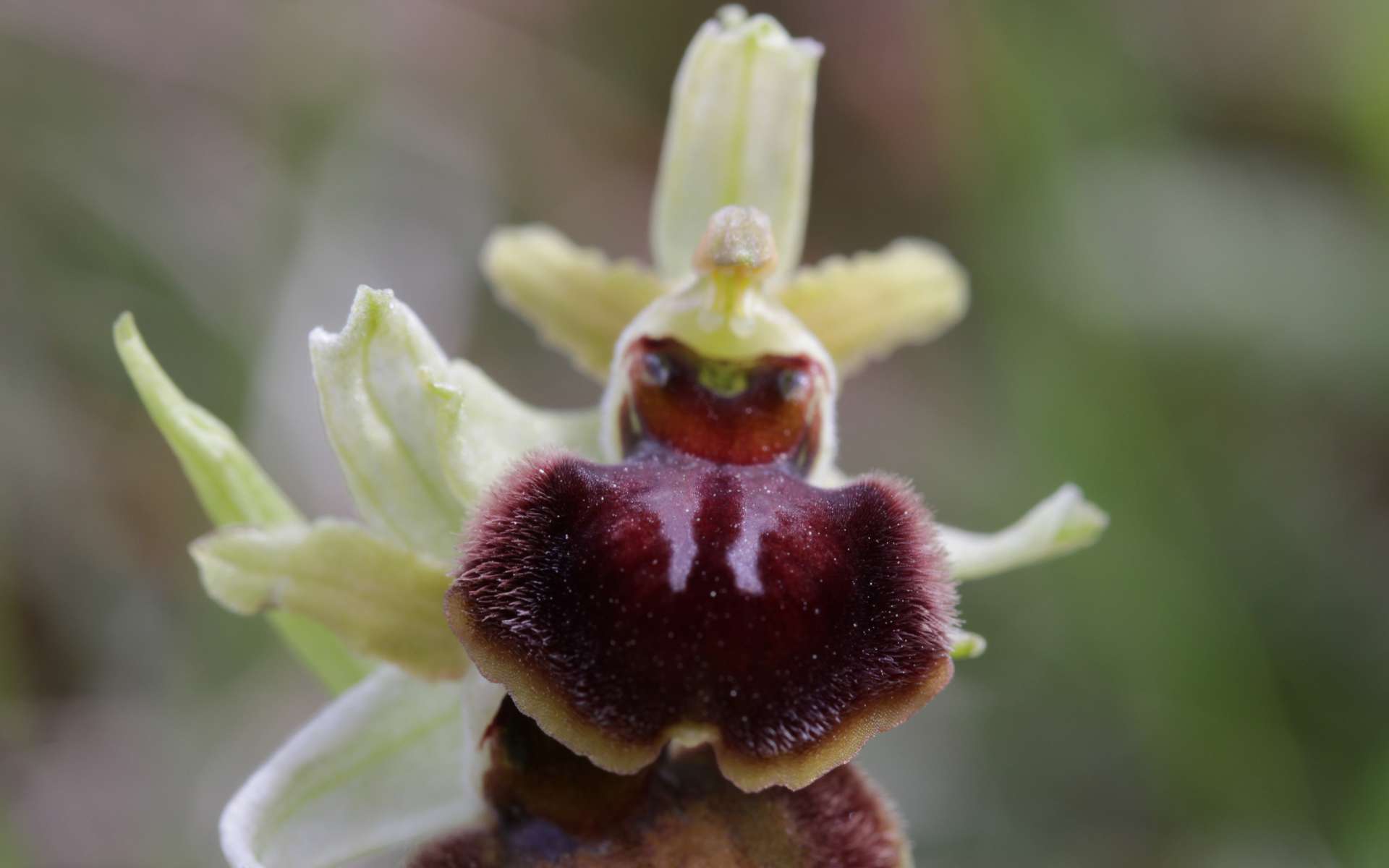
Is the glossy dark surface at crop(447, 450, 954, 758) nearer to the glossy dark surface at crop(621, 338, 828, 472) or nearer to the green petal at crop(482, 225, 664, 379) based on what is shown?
the glossy dark surface at crop(621, 338, 828, 472)

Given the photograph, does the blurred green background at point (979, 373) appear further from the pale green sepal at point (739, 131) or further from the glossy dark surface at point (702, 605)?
the glossy dark surface at point (702, 605)

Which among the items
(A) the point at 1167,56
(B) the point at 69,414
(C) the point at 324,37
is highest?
(A) the point at 1167,56

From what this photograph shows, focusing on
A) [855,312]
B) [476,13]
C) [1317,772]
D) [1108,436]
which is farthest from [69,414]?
[1317,772]

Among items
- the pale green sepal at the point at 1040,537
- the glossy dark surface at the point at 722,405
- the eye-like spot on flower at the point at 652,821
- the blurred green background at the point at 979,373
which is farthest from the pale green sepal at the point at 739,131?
the blurred green background at the point at 979,373

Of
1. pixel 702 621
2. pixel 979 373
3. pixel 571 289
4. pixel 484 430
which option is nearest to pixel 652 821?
pixel 702 621

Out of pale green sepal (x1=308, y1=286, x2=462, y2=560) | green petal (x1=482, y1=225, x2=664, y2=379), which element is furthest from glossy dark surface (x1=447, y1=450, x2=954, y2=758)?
green petal (x1=482, y1=225, x2=664, y2=379)

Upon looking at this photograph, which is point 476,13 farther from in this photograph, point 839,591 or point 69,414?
point 839,591
